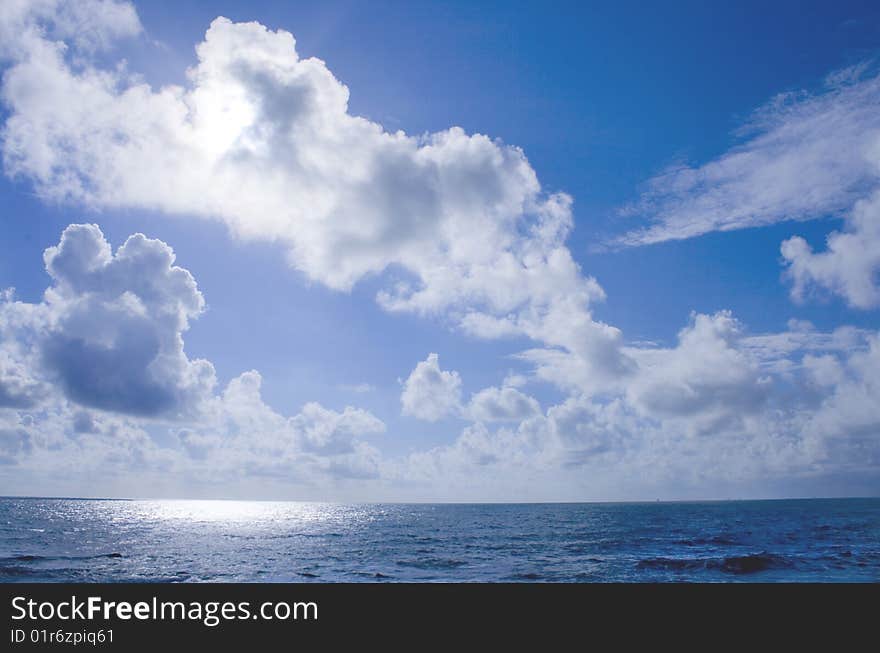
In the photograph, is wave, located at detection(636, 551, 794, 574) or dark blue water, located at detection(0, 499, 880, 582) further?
wave, located at detection(636, 551, 794, 574)

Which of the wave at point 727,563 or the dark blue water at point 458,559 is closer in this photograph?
the dark blue water at point 458,559

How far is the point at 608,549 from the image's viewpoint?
156 feet

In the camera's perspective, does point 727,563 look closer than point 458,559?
Yes

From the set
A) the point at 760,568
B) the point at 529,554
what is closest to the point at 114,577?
the point at 529,554

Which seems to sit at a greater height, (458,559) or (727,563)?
(727,563)
